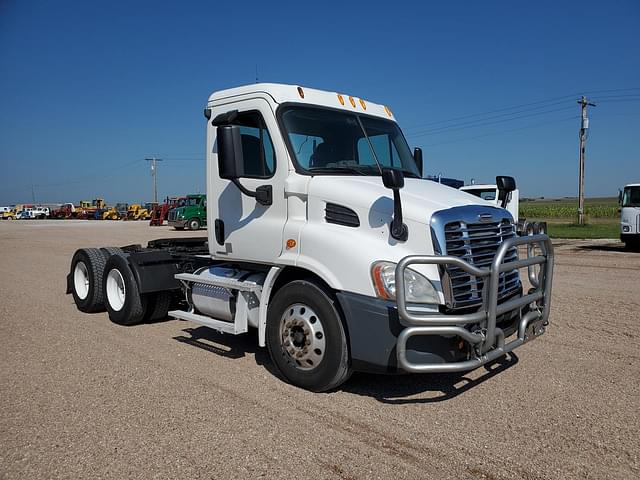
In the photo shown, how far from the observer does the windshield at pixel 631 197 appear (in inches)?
681

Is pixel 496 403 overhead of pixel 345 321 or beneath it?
beneath

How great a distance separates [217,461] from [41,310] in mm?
6343

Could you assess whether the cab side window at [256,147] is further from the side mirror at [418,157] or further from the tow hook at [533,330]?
the tow hook at [533,330]

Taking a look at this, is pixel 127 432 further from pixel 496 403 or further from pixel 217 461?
pixel 496 403

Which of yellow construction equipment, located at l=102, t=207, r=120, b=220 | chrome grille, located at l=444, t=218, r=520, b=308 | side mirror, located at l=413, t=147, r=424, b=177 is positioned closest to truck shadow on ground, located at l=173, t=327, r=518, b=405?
chrome grille, located at l=444, t=218, r=520, b=308

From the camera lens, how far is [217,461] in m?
3.48

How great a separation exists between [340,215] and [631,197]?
1637cm

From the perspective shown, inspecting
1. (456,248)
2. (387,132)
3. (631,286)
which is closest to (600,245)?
(631,286)

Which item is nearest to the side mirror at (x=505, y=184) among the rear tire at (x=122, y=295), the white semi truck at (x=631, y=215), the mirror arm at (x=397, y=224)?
the mirror arm at (x=397, y=224)

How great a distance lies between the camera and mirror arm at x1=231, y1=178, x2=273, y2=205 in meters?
5.14

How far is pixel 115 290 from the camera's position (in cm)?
765

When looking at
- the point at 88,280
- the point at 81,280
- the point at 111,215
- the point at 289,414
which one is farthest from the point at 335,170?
the point at 111,215

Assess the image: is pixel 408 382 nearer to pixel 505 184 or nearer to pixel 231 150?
pixel 505 184

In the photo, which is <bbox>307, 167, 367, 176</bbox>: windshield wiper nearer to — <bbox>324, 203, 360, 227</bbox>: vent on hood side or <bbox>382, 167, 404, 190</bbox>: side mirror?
<bbox>324, 203, 360, 227</bbox>: vent on hood side
